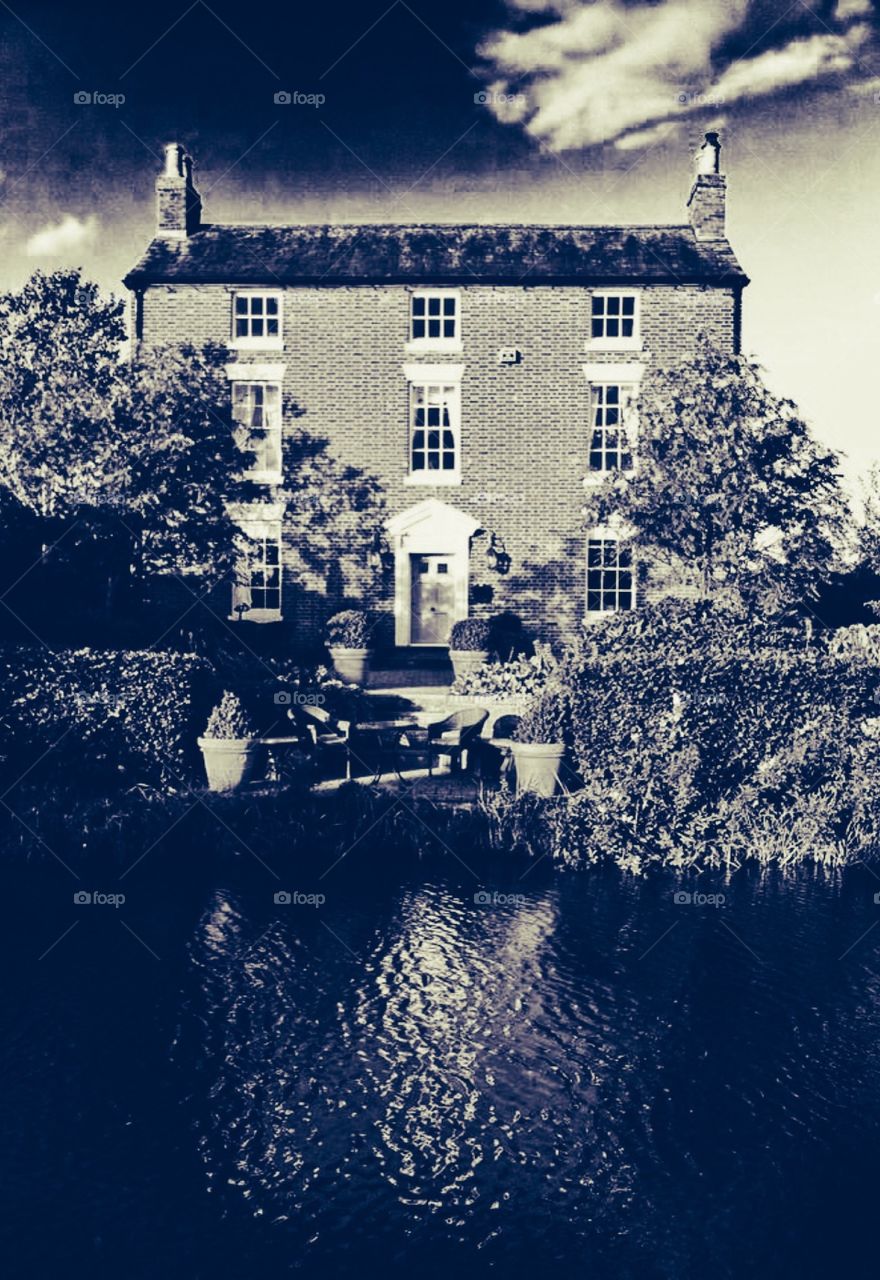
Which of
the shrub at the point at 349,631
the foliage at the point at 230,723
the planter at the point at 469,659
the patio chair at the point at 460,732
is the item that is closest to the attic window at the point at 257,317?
the shrub at the point at 349,631

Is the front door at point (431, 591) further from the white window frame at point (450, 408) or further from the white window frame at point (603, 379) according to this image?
the white window frame at point (603, 379)

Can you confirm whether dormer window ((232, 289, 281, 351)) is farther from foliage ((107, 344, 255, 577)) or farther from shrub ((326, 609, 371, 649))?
shrub ((326, 609, 371, 649))

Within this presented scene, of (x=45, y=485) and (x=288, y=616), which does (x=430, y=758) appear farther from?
(x=288, y=616)

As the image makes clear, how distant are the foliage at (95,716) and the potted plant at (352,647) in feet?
30.8

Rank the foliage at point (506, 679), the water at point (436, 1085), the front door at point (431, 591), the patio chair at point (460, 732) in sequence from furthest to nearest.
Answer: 1. the front door at point (431, 591)
2. the foliage at point (506, 679)
3. the patio chair at point (460, 732)
4. the water at point (436, 1085)

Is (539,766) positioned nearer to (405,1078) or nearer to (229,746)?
(229,746)

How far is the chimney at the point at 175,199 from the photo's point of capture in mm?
26516

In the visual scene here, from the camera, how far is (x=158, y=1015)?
8016mm

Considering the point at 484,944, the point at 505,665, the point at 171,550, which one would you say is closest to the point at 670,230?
the point at 505,665

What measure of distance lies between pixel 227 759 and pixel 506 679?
327 inches

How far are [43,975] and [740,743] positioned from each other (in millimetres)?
8014

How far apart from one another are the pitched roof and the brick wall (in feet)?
1.14

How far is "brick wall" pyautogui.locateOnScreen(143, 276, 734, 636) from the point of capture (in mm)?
25156

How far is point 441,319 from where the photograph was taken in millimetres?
25656
